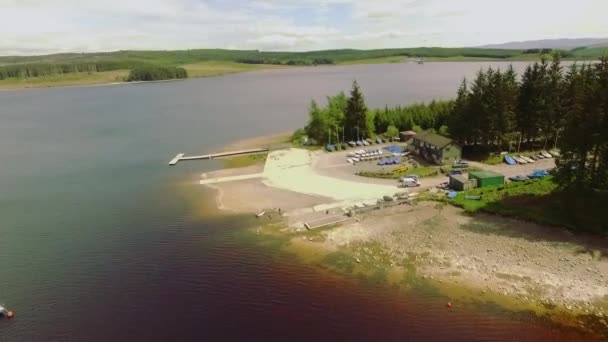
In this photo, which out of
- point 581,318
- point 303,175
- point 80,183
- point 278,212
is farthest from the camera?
point 80,183

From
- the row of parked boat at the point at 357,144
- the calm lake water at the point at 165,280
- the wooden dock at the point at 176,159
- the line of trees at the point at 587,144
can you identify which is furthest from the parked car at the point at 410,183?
the wooden dock at the point at 176,159

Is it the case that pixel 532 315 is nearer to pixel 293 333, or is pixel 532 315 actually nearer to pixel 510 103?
pixel 293 333

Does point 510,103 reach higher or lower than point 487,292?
higher


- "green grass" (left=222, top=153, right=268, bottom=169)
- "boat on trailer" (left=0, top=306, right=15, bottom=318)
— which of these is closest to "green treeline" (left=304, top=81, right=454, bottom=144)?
"green grass" (left=222, top=153, right=268, bottom=169)

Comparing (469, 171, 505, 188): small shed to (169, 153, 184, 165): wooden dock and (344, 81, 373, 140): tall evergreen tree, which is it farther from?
(169, 153, 184, 165): wooden dock

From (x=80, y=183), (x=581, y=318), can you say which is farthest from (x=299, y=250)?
(x=80, y=183)

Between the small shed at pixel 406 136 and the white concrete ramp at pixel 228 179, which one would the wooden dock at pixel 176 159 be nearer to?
the white concrete ramp at pixel 228 179
